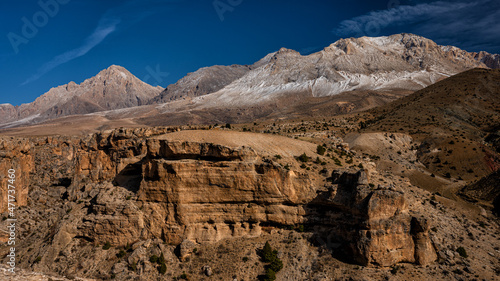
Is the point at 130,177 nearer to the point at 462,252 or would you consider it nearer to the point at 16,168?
the point at 16,168

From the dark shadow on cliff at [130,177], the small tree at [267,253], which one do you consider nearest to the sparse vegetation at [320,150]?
the small tree at [267,253]

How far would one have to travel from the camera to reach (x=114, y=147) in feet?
142

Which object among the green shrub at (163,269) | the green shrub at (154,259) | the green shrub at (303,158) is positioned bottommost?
the green shrub at (163,269)

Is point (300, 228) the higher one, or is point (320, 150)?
point (320, 150)

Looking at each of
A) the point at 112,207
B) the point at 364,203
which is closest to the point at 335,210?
the point at 364,203

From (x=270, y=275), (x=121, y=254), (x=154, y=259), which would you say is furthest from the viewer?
(x=121, y=254)

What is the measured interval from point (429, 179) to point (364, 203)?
3614 centimetres

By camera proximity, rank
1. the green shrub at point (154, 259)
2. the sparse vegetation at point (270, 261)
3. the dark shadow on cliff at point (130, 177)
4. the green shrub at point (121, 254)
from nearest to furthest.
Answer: the sparse vegetation at point (270, 261) → the green shrub at point (154, 259) → the green shrub at point (121, 254) → the dark shadow on cliff at point (130, 177)

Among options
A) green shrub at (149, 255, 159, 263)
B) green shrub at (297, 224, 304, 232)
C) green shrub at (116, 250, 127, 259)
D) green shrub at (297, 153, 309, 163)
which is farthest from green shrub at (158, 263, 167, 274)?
green shrub at (297, 153, 309, 163)

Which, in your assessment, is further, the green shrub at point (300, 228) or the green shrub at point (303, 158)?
the green shrub at point (303, 158)

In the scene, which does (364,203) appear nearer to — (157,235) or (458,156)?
(157,235)

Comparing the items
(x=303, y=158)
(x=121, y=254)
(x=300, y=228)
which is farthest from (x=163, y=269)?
(x=303, y=158)

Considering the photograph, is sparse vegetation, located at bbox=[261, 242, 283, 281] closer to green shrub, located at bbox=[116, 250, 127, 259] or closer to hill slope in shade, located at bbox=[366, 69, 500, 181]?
green shrub, located at bbox=[116, 250, 127, 259]

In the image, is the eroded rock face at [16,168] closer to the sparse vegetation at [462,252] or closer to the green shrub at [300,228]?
the green shrub at [300,228]
